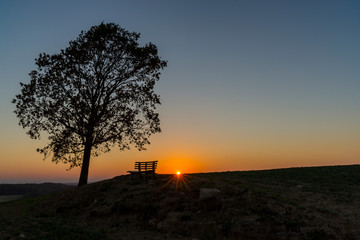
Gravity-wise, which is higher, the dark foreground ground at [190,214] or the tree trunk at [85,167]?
the tree trunk at [85,167]

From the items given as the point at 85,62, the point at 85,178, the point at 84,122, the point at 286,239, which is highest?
the point at 85,62

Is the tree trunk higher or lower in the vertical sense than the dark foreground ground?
higher

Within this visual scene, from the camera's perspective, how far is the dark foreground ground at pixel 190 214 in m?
12.9

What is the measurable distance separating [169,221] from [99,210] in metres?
5.75

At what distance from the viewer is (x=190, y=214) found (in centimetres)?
1524

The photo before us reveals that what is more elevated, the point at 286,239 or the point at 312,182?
the point at 312,182

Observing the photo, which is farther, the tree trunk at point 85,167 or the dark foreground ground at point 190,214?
the tree trunk at point 85,167

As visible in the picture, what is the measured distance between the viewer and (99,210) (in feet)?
58.8

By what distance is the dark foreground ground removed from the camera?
42.2ft

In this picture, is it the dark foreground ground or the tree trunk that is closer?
the dark foreground ground

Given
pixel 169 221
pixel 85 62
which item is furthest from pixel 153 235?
pixel 85 62

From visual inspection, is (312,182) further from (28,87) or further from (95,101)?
(28,87)

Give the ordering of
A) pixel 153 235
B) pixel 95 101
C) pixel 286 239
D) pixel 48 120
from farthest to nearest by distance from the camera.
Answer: pixel 95 101, pixel 48 120, pixel 153 235, pixel 286 239

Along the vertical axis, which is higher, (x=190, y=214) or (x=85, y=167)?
(x=85, y=167)
